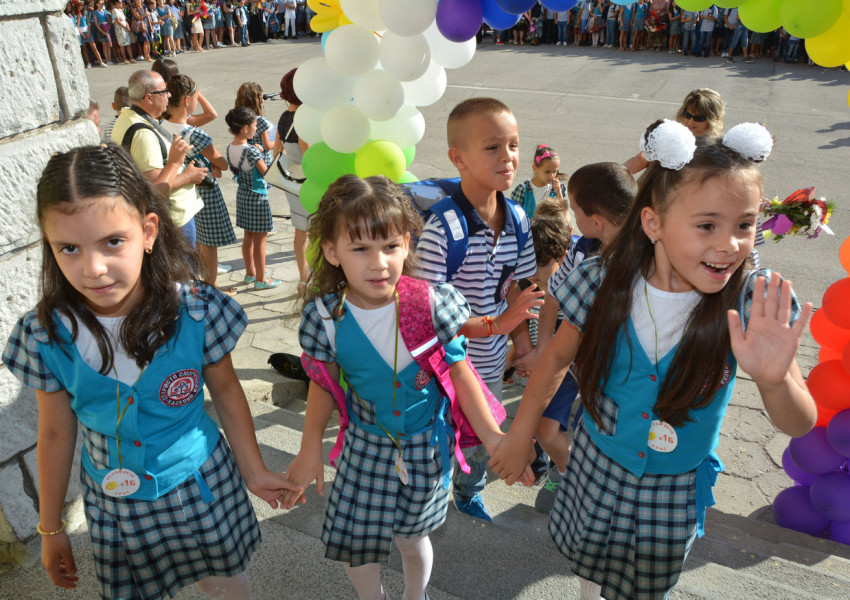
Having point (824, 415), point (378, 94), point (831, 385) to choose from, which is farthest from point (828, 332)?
point (378, 94)

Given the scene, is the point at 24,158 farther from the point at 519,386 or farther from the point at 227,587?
the point at 519,386

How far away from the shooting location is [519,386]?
474 cm

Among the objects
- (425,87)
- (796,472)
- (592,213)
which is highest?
(425,87)

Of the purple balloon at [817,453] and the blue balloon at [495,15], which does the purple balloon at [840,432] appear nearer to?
the purple balloon at [817,453]

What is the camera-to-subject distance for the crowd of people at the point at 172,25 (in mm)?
19312

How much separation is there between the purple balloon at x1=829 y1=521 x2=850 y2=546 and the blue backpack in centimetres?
221

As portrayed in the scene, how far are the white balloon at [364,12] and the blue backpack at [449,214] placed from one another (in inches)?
40.1

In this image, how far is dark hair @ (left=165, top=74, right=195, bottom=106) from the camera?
16.5 feet

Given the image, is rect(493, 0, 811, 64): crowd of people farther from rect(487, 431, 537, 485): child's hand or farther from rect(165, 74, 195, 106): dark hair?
rect(487, 431, 537, 485): child's hand

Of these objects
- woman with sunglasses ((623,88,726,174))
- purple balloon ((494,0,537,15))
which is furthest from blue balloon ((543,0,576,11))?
woman with sunglasses ((623,88,726,174))

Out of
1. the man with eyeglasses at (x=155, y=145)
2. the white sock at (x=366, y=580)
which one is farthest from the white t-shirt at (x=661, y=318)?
the man with eyeglasses at (x=155, y=145)

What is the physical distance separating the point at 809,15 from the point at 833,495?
2.20 meters

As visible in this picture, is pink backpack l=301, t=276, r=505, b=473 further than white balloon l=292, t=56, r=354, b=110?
No

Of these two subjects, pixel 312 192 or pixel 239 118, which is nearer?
pixel 312 192
